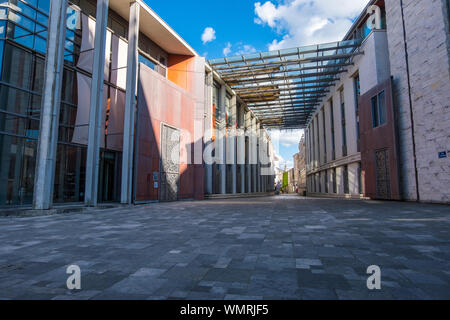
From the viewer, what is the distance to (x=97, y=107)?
525 inches

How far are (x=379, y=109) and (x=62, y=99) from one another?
19301mm

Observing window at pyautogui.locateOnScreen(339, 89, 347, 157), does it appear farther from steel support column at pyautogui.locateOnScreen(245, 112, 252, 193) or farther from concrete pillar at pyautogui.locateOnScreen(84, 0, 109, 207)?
concrete pillar at pyautogui.locateOnScreen(84, 0, 109, 207)

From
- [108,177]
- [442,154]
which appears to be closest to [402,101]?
[442,154]

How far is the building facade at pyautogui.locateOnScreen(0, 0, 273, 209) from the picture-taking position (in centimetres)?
1232

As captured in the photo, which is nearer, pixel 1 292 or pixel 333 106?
pixel 1 292

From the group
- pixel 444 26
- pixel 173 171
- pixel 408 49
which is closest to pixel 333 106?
pixel 408 49

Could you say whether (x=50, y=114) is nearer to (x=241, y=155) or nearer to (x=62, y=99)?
(x=62, y=99)

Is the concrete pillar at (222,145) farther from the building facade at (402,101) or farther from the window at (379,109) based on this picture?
the window at (379,109)

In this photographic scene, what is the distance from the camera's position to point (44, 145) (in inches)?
428

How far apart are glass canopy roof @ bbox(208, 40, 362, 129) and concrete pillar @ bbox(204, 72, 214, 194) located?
5.01 feet

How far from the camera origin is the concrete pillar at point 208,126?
25.0 meters

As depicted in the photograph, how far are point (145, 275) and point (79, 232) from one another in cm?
411

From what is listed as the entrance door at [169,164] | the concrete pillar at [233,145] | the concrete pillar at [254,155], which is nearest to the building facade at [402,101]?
the concrete pillar at [233,145]
